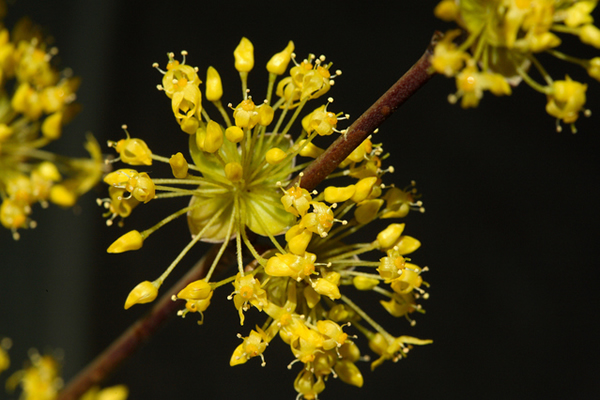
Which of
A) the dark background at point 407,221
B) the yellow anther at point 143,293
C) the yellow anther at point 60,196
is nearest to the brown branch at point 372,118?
the yellow anther at point 143,293

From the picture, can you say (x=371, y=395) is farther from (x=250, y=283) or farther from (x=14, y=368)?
(x=250, y=283)

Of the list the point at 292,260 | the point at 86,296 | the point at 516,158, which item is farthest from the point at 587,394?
the point at 86,296

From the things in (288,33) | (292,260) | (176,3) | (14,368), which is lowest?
(292,260)

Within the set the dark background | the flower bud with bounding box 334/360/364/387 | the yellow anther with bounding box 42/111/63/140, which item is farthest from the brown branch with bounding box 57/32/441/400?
the dark background

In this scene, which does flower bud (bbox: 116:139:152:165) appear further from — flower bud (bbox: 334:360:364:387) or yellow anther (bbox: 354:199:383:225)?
flower bud (bbox: 334:360:364:387)

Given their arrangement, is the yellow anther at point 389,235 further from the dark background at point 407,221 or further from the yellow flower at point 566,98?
the dark background at point 407,221

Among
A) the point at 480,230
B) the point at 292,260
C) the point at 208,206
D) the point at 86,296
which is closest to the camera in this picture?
the point at 292,260

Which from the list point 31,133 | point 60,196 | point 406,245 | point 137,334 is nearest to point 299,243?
point 406,245
